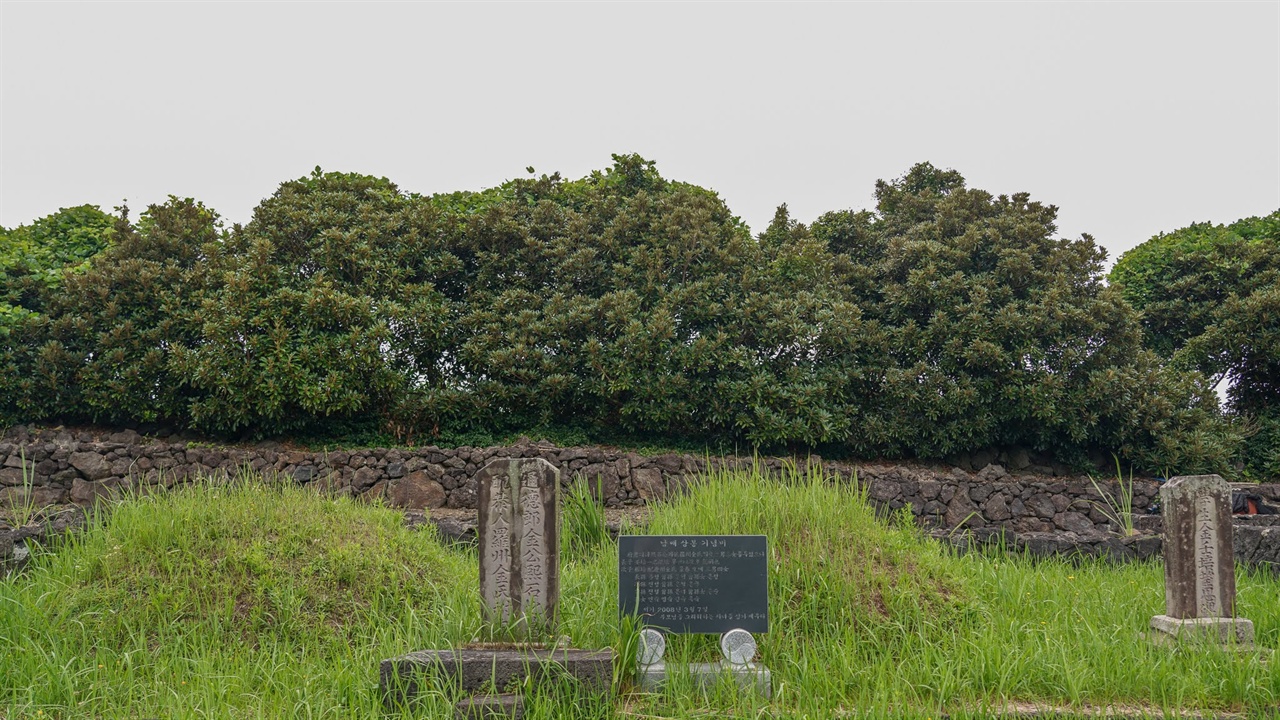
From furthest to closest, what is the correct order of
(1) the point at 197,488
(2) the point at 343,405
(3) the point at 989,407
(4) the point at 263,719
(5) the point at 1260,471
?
(5) the point at 1260,471, (3) the point at 989,407, (2) the point at 343,405, (1) the point at 197,488, (4) the point at 263,719

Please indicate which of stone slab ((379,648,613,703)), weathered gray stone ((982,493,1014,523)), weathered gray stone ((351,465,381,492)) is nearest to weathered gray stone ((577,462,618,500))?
weathered gray stone ((351,465,381,492))

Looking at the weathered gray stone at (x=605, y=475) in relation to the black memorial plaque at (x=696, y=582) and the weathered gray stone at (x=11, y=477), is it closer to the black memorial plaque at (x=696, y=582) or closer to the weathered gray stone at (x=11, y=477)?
the black memorial plaque at (x=696, y=582)

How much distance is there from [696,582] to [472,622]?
1380 millimetres

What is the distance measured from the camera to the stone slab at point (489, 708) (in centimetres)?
438

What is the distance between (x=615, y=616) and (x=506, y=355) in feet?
20.3

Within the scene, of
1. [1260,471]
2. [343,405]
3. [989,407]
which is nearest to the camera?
[343,405]

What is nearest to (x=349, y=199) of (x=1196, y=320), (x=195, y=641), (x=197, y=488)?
(x=197, y=488)

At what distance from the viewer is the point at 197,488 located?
6.59 m

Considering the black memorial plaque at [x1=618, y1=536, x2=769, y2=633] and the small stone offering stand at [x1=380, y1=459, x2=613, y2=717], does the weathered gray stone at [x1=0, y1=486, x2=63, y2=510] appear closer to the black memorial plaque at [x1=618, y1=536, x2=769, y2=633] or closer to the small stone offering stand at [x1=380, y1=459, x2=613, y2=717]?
the small stone offering stand at [x1=380, y1=459, x2=613, y2=717]

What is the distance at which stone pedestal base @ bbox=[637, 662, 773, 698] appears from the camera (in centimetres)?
485

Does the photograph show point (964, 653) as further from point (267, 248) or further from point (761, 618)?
point (267, 248)

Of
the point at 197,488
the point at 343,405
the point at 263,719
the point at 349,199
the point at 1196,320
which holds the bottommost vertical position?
the point at 263,719

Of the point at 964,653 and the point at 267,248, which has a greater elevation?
the point at 267,248

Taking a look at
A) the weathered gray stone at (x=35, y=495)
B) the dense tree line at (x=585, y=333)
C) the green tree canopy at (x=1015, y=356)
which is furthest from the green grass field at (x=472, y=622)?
the green tree canopy at (x=1015, y=356)
